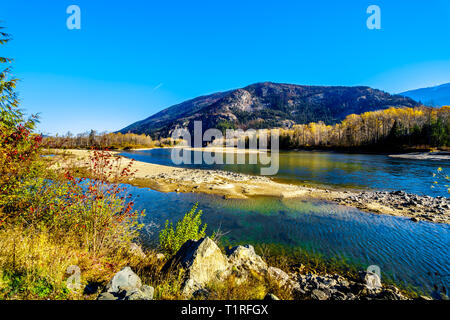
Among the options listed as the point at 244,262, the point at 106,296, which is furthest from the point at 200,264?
the point at 106,296

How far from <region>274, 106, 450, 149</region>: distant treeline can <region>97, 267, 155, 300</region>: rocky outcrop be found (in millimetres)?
100365

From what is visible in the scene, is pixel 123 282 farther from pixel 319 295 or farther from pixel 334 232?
pixel 334 232

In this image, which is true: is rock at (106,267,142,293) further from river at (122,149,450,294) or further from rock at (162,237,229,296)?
river at (122,149,450,294)

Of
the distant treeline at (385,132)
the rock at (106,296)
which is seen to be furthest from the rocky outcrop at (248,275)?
the distant treeline at (385,132)

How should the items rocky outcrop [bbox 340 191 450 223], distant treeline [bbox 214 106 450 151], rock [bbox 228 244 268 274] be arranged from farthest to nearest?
distant treeline [bbox 214 106 450 151], rocky outcrop [bbox 340 191 450 223], rock [bbox 228 244 268 274]

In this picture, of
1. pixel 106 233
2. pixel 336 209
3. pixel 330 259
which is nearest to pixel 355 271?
pixel 330 259

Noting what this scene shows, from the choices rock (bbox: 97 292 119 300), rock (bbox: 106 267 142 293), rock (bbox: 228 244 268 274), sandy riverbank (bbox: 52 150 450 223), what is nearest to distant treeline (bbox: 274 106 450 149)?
sandy riverbank (bbox: 52 150 450 223)

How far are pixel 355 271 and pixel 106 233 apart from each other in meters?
10.5

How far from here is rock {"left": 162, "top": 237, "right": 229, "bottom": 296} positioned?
4.80m

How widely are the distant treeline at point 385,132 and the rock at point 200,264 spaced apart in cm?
9817

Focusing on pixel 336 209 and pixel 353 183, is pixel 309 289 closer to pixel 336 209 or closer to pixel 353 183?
pixel 336 209

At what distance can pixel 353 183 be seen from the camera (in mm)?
25609
